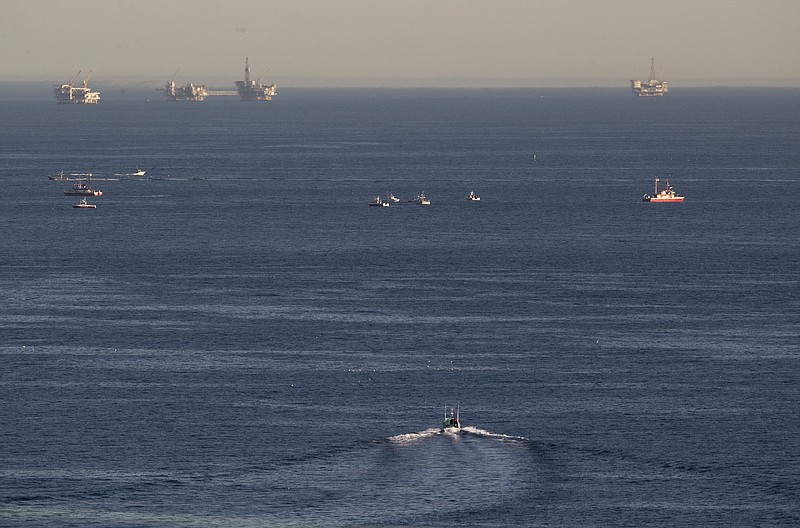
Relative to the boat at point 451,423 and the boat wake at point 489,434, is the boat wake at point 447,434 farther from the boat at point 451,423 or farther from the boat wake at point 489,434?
the boat at point 451,423

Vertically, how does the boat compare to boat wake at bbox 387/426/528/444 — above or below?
above

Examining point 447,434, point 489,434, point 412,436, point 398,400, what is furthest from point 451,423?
point 398,400

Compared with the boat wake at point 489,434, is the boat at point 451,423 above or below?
above

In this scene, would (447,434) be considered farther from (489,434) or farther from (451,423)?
(489,434)

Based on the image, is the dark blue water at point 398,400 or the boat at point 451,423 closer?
the dark blue water at point 398,400

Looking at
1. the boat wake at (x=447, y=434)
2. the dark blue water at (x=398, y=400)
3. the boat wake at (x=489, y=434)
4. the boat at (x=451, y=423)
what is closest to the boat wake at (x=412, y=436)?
the boat wake at (x=447, y=434)

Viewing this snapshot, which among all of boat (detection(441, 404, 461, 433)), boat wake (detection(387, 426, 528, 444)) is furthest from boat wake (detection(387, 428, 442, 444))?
boat (detection(441, 404, 461, 433))

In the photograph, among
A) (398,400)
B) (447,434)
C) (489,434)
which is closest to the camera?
(489,434)

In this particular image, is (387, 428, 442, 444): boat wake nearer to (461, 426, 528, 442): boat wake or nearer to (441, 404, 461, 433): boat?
(441, 404, 461, 433): boat
